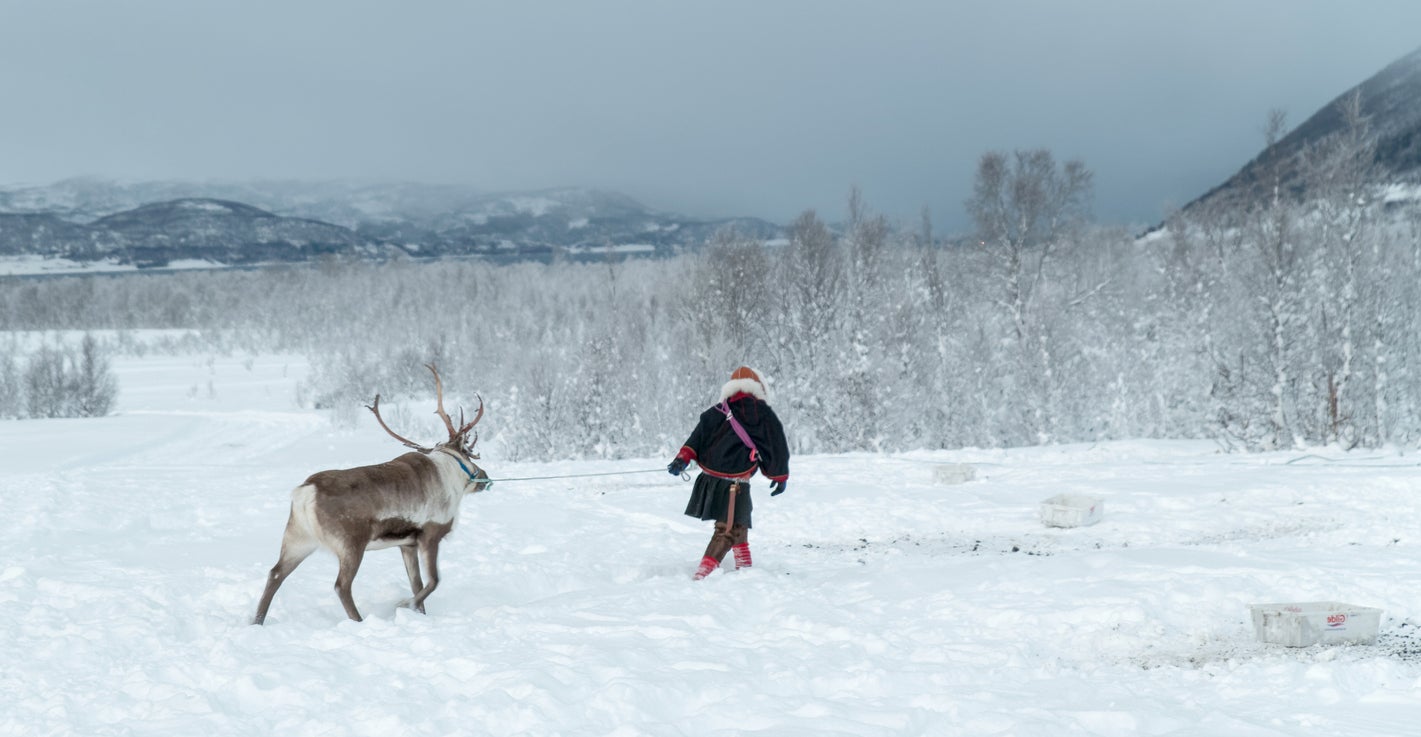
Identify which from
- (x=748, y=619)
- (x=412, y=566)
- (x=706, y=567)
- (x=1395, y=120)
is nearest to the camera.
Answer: (x=748, y=619)

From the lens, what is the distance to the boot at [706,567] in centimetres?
817

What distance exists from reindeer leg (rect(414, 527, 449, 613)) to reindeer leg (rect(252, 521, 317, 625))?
0.78m

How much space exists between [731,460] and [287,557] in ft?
11.8

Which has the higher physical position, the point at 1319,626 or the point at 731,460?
the point at 731,460

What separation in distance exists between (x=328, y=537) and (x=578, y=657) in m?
1.90

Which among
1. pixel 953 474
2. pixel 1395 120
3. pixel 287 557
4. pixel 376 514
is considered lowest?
pixel 953 474

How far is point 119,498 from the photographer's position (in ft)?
40.8

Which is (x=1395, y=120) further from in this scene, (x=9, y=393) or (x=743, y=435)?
(x=9, y=393)

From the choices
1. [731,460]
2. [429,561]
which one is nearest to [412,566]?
[429,561]

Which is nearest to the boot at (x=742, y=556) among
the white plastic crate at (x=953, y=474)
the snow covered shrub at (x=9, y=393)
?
the white plastic crate at (x=953, y=474)

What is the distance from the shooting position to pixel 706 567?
26.9 feet

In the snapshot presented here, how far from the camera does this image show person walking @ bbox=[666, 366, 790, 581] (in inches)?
325

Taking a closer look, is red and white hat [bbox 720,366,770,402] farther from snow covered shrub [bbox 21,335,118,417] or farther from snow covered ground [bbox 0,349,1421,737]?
snow covered shrub [bbox 21,335,118,417]

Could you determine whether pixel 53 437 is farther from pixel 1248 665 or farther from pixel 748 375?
pixel 1248 665
